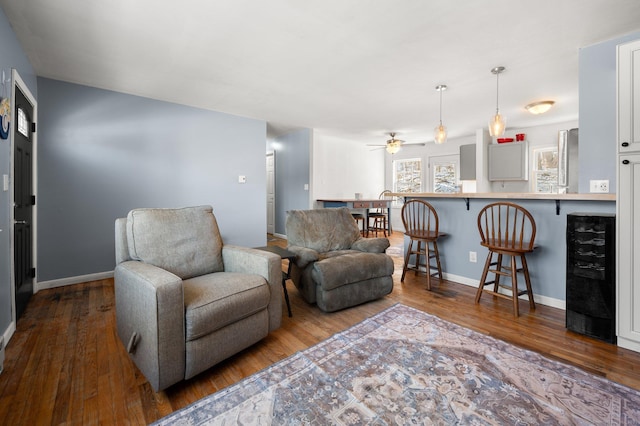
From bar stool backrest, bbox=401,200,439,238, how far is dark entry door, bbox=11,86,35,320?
358 cm

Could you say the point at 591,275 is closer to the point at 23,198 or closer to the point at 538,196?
the point at 538,196

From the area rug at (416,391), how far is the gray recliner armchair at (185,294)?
24cm

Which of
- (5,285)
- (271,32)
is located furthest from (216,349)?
(271,32)

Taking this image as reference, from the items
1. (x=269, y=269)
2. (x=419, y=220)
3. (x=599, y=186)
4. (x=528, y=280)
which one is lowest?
(x=528, y=280)

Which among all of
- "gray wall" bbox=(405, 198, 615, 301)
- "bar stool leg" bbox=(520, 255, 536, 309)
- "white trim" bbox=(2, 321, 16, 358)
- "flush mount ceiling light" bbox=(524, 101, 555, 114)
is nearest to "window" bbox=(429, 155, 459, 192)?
"flush mount ceiling light" bbox=(524, 101, 555, 114)

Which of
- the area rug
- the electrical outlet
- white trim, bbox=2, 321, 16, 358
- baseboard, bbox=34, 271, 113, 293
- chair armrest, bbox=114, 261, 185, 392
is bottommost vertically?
the area rug

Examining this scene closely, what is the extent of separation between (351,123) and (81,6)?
4055 millimetres

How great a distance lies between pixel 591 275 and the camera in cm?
203

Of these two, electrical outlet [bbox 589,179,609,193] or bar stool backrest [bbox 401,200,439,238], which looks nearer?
electrical outlet [bbox 589,179,609,193]

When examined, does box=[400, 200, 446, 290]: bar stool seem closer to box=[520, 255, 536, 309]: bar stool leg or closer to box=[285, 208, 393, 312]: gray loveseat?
box=[285, 208, 393, 312]: gray loveseat

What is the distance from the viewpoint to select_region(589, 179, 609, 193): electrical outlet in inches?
93.5

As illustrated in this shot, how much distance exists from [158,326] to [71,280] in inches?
113

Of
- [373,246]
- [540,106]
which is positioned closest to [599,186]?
[373,246]

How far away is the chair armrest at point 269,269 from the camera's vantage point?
A: 1937mm
